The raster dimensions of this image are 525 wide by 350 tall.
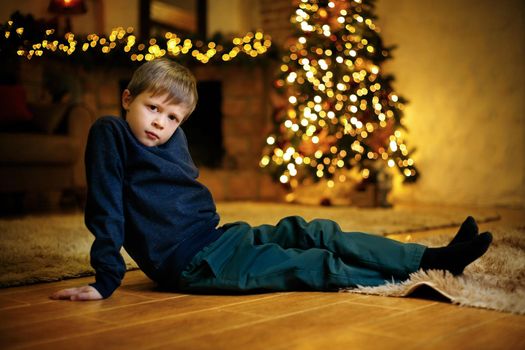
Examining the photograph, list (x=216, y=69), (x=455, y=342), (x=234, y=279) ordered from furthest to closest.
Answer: (x=216, y=69), (x=234, y=279), (x=455, y=342)

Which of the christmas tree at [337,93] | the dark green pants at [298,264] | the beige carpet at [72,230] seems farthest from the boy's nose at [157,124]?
the christmas tree at [337,93]

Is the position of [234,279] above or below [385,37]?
below

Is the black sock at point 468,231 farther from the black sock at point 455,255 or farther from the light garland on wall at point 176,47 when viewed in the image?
the light garland on wall at point 176,47

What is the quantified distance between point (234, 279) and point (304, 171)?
333 centimetres

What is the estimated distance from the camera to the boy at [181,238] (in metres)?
1.43

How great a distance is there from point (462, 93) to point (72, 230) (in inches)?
119

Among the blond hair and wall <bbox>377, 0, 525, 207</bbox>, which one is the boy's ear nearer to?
the blond hair

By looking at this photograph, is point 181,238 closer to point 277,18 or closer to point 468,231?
point 468,231

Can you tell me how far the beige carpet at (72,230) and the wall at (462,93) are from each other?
752 millimetres

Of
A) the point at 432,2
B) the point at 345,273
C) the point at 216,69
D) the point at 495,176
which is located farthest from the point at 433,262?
the point at 216,69

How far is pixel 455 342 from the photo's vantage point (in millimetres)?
1018

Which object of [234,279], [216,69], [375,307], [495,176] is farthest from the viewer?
[216,69]

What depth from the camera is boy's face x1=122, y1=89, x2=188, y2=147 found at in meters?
1.44

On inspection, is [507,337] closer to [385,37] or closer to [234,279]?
[234,279]
